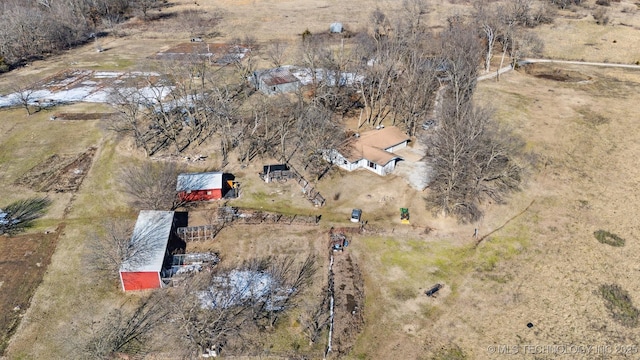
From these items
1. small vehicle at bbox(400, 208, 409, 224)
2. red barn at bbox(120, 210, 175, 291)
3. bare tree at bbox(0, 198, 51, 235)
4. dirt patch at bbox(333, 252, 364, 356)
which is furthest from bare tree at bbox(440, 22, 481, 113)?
bare tree at bbox(0, 198, 51, 235)

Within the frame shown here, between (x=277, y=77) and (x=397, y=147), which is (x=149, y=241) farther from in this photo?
(x=277, y=77)

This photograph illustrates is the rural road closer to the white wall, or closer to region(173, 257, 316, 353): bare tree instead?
the white wall

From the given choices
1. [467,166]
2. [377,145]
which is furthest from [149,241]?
[467,166]

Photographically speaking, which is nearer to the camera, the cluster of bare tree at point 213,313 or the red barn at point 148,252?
the cluster of bare tree at point 213,313

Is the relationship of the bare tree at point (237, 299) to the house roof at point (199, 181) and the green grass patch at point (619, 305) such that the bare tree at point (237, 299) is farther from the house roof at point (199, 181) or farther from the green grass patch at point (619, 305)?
the green grass patch at point (619, 305)

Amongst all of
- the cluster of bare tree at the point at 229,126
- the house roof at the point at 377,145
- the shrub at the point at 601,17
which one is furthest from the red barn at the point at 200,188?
the shrub at the point at 601,17

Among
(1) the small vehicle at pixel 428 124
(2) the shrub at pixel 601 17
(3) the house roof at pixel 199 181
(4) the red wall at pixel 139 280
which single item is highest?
(2) the shrub at pixel 601 17
